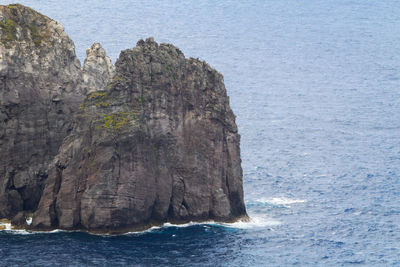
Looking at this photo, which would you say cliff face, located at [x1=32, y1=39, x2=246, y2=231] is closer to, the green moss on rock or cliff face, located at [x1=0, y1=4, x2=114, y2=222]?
cliff face, located at [x1=0, y1=4, x2=114, y2=222]

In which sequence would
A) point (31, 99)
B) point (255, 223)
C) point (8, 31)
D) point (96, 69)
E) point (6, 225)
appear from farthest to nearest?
point (96, 69) < point (255, 223) < point (8, 31) < point (31, 99) < point (6, 225)

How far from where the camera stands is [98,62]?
446ft

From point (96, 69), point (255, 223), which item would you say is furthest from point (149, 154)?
point (96, 69)

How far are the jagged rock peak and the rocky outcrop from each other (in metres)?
6.46

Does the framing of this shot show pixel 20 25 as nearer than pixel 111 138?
No

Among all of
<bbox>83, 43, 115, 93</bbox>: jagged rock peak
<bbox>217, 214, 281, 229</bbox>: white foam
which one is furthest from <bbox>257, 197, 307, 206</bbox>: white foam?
<bbox>83, 43, 115, 93</bbox>: jagged rock peak

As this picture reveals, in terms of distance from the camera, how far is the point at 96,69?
5325 inches

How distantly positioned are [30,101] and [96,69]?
63.2 feet

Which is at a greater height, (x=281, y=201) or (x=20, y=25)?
(x=20, y=25)

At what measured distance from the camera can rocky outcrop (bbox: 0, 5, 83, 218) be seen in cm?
11631

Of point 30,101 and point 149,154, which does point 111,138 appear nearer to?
point 149,154

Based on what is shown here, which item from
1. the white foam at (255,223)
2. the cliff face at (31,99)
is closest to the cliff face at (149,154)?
the white foam at (255,223)

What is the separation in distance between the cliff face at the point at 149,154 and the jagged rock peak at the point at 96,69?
15.2 meters

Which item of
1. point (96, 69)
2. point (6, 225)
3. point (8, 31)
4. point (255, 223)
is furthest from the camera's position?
point (96, 69)
